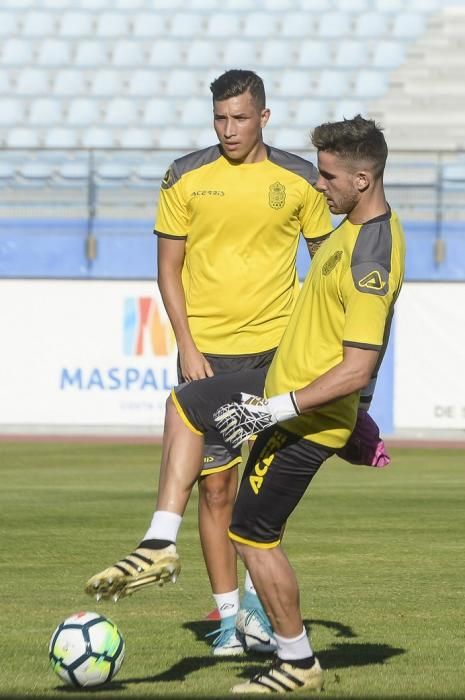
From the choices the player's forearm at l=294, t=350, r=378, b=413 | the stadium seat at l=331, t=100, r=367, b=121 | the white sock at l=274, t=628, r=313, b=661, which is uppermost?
the stadium seat at l=331, t=100, r=367, b=121

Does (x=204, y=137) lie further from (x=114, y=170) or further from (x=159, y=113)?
(x=114, y=170)

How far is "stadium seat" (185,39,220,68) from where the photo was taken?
26.3m

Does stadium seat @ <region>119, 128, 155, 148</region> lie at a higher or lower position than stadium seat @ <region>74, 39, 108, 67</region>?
lower

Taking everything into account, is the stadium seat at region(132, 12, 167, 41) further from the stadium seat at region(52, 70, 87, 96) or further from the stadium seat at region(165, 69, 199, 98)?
the stadium seat at region(52, 70, 87, 96)

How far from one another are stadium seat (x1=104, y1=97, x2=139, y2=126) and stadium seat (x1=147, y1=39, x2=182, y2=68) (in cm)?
131

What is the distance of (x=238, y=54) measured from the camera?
26297mm

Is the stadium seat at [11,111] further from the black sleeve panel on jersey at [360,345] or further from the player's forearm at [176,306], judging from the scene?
the black sleeve panel on jersey at [360,345]

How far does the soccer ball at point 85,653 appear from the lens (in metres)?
5.38

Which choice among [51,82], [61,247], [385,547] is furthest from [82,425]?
[385,547]

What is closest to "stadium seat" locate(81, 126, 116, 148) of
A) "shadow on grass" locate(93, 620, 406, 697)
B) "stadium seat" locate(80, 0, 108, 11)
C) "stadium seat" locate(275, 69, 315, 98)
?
"stadium seat" locate(275, 69, 315, 98)

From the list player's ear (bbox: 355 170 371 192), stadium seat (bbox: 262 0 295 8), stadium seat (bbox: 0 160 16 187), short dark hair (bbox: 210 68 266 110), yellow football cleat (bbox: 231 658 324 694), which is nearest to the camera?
player's ear (bbox: 355 170 371 192)

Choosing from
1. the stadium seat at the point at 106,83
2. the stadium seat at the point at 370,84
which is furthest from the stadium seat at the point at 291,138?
the stadium seat at the point at 106,83

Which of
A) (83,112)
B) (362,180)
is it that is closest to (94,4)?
(83,112)

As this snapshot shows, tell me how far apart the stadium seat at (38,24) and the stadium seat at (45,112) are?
208cm
